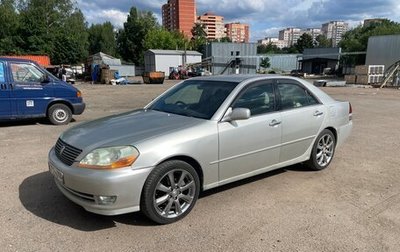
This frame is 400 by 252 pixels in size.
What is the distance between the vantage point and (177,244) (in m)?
3.13

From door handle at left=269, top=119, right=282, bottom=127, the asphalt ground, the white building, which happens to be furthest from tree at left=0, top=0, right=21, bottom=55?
door handle at left=269, top=119, right=282, bottom=127

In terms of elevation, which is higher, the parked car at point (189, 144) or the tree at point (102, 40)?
the tree at point (102, 40)

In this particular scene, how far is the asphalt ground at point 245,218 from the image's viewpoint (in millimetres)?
3146

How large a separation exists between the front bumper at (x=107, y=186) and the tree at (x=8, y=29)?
56.8 metres

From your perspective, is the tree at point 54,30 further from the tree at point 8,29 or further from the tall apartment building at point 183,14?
the tall apartment building at point 183,14

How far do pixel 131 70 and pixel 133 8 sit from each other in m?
25.0

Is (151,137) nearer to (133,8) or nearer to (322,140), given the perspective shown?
(322,140)

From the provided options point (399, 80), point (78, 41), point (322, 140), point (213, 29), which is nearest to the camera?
point (322, 140)

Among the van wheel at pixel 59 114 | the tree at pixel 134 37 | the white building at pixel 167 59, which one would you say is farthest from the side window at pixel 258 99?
the tree at pixel 134 37

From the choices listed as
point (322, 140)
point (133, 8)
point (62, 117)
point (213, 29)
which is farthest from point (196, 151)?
point (213, 29)

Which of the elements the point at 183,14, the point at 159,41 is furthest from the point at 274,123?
the point at 183,14

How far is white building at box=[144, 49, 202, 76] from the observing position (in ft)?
168

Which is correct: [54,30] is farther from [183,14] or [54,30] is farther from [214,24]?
[214,24]

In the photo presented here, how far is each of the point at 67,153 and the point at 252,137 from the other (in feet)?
7.03
